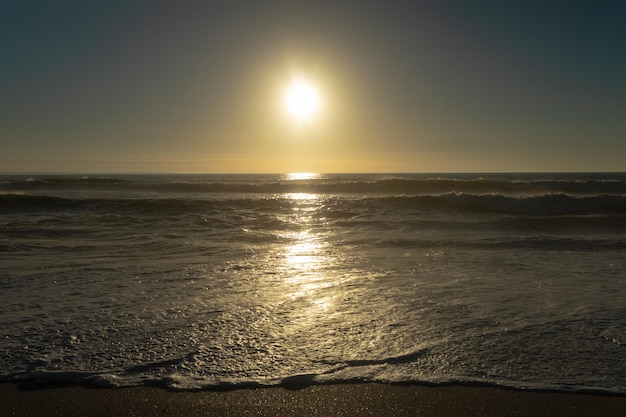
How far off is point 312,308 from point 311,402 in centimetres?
206

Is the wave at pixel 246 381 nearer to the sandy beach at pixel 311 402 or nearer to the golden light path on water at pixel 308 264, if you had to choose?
the sandy beach at pixel 311 402

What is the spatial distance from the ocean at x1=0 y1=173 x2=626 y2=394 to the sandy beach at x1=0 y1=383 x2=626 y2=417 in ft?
0.40

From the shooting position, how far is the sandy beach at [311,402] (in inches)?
128

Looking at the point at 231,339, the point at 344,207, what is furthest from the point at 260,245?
the point at 344,207

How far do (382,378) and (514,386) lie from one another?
931 mm

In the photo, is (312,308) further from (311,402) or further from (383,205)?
(383,205)

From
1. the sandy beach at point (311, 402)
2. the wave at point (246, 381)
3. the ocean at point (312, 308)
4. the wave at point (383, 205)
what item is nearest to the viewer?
the sandy beach at point (311, 402)

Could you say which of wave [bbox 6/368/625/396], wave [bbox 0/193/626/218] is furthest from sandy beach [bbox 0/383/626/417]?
wave [bbox 0/193/626/218]

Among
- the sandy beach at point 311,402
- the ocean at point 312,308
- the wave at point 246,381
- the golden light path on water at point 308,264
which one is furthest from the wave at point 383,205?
the sandy beach at point 311,402

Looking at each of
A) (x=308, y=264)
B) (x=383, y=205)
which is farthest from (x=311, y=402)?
(x=383, y=205)

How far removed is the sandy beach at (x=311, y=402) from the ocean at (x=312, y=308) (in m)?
0.12

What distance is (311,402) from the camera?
11.0 feet

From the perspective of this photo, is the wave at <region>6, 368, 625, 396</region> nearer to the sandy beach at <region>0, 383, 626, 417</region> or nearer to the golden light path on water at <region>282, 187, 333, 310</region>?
the sandy beach at <region>0, 383, 626, 417</region>

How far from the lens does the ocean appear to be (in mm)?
3809
